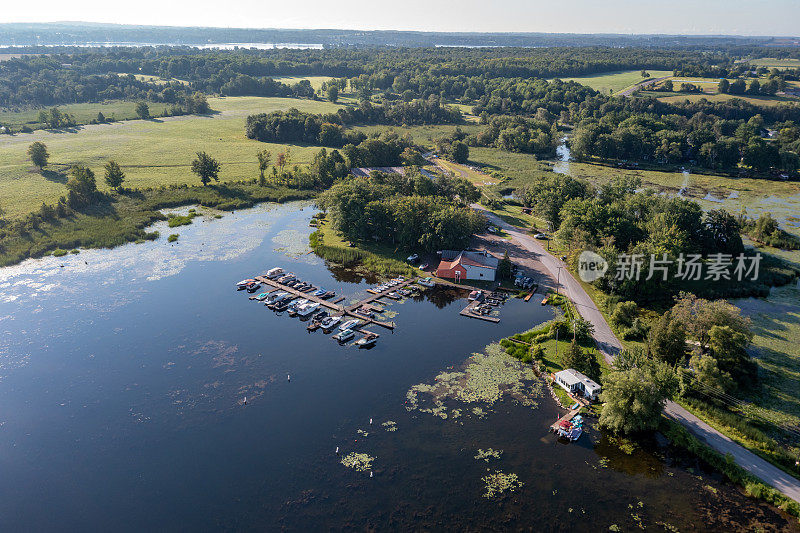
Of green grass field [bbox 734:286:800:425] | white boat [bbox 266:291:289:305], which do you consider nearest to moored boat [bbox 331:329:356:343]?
white boat [bbox 266:291:289:305]

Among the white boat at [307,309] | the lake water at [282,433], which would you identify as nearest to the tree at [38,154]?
the lake water at [282,433]

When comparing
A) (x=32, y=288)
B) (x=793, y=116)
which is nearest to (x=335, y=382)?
(x=32, y=288)

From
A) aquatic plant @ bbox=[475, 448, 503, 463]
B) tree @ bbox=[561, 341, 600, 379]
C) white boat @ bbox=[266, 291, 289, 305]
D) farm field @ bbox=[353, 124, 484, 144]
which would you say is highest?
farm field @ bbox=[353, 124, 484, 144]

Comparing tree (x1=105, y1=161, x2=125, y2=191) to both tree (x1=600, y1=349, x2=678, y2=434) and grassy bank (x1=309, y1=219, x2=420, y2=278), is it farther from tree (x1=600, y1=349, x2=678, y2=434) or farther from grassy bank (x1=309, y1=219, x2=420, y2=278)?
tree (x1=600, y1=349, x2=678, y2=434)

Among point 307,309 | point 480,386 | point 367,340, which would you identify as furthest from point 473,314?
point 307,309

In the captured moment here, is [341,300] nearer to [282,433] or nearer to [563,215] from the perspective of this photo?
[282,433]

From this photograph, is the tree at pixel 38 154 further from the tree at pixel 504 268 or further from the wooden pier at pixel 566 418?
the wooden pier at pixel 566 418
